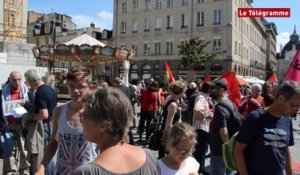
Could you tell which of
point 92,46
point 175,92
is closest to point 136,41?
point 92,46

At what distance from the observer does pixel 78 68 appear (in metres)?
3.29

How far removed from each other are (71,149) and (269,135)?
1.58 metres

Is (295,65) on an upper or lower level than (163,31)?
lower

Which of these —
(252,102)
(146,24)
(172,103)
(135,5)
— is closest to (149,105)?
(252,102)

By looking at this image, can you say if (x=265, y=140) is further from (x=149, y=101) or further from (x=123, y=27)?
(x=123, y=27)

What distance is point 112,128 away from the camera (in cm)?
→ 176

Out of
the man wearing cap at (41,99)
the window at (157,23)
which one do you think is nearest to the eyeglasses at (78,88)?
the man wearing cap at (41,99)

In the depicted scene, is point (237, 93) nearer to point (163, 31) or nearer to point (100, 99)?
point (100, 99)

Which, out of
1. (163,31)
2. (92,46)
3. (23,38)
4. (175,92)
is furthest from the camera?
(163,31)

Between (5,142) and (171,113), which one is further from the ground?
(171,113)

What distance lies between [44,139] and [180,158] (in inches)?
134

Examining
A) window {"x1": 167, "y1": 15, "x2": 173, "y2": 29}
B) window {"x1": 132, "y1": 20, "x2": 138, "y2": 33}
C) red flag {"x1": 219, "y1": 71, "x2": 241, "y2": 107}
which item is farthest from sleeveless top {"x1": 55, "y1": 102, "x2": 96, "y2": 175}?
window {"x1": 132, "y1": 20, "x2": 138, "y2": 33}

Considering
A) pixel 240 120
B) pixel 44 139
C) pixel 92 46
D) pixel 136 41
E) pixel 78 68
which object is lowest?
pixel 44 139

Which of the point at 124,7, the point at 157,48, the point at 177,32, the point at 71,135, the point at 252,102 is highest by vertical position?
the point at 124,7
